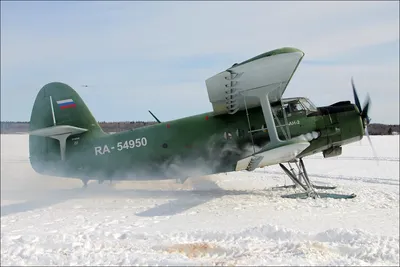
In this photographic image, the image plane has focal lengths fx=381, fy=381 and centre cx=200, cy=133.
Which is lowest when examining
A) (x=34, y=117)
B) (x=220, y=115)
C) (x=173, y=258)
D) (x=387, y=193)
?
(x=387, y=193)

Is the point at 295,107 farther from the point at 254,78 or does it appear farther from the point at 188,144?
the point at 188,144

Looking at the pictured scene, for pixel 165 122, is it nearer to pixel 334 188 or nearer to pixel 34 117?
pixel 34 117

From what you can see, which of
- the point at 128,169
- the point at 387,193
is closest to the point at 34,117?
the point at 128,169

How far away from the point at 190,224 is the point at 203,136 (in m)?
3.31

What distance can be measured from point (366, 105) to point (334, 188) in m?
2.37

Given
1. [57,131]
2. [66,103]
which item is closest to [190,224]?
[57,131]

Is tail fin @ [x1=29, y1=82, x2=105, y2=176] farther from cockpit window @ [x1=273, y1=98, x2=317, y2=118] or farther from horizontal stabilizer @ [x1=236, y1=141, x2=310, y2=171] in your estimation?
cockpit window @ [x1=273, y1=98, x2=317, y2=118]

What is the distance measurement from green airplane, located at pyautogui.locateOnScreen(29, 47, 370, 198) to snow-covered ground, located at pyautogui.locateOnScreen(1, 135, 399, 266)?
0.73 meters

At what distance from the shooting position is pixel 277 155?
813cm

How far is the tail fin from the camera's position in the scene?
32.4ft

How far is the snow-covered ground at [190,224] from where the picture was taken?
473cm

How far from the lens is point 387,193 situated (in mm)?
9320

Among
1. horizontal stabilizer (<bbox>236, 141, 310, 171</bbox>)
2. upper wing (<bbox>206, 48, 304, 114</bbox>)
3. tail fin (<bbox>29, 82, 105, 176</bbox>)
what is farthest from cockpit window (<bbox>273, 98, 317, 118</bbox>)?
tail fin (<bbox>29, 82, 105, 176</bbox>)

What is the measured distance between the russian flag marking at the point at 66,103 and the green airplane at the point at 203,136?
3 cm
